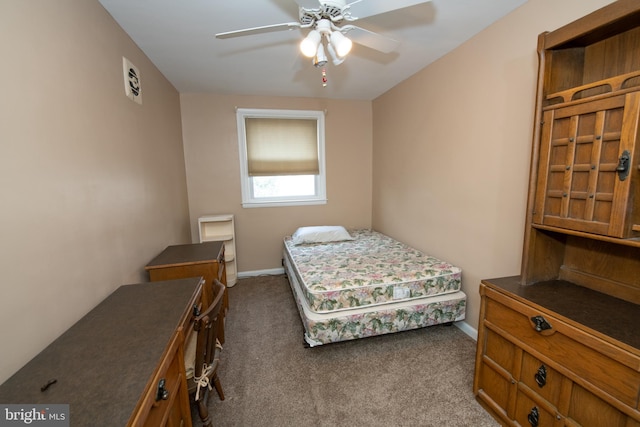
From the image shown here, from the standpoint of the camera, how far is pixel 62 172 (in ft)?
4.08

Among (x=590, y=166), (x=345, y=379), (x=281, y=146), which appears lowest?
(x=345, y=379)

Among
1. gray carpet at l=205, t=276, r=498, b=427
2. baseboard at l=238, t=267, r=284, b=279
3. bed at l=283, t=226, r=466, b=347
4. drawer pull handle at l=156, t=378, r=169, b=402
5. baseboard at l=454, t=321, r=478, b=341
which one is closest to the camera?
drawer pull handle at l=156, t=378, r=169, b=402

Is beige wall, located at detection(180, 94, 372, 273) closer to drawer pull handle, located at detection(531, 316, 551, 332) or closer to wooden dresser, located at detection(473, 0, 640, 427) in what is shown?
wooden dresser, located at detection(473, 0, 640, 427)

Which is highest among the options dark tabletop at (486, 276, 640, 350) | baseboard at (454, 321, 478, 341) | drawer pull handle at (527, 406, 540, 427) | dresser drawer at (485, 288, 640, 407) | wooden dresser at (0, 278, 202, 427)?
dark tabletop at (486, 276, 640, 350)

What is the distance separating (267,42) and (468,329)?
2952mm

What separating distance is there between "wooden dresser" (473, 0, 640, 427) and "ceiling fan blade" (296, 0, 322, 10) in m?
1.15

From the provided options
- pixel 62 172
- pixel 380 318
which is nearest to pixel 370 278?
pixel 380 318

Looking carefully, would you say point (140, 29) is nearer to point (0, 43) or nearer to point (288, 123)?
point (0, 43)

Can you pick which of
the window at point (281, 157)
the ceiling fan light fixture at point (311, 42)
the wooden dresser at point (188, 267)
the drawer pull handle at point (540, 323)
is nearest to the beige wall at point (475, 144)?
the drawer pull handle at point (540, 323)

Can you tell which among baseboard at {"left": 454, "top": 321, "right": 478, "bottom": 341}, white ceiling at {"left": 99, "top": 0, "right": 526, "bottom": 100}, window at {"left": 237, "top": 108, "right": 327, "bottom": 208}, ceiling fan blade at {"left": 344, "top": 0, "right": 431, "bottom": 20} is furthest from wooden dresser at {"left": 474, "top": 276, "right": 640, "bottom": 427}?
window at {"left": 237, "top": 108, "right": 327, "bottom": 208}

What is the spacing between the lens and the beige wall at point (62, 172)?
987 mm

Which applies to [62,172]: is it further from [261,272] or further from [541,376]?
[261,272]

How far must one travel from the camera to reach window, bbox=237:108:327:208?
142 inches

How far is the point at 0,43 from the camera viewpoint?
3.17 ft
